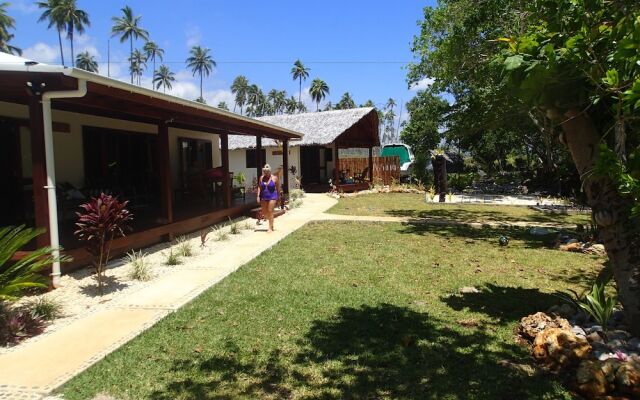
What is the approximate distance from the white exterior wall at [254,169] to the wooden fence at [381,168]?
14.3 feet

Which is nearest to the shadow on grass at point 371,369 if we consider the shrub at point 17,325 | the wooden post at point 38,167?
the shrub at point 17,325

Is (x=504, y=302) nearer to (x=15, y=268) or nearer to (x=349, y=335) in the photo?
(x=349, y=335)

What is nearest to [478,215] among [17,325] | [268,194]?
[268,194]

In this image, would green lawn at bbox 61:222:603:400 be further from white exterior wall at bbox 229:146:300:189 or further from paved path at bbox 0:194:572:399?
white exterior wall at bbox 229:146:300:189

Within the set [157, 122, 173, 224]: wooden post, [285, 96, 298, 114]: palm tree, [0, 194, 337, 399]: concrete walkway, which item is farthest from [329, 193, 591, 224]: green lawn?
[285, 96, 298, 114]: palm tree

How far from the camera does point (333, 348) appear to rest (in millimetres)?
4324

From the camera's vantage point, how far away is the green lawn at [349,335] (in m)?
3.61

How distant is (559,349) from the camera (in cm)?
392

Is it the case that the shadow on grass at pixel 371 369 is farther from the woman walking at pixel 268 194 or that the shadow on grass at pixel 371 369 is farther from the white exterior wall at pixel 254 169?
the white exterior wall at pixel 254 169

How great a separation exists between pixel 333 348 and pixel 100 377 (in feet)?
6.51

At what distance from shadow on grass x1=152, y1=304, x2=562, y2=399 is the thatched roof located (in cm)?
1758

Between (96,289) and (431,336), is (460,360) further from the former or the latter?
(96,289)

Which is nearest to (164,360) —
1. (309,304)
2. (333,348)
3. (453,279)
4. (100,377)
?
(100,377)

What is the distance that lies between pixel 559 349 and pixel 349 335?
1.86m
